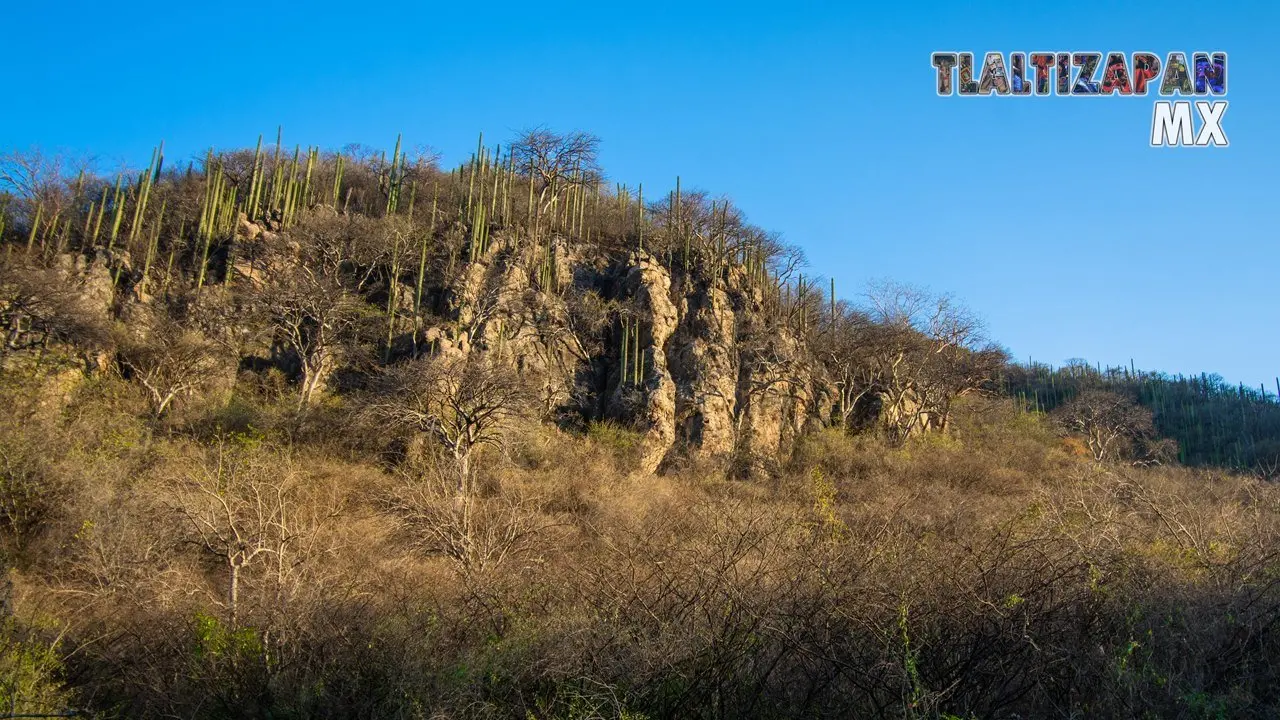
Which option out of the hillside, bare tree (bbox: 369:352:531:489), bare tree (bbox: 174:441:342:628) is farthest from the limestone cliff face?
bare tree (bbox: 174:441:342:628)

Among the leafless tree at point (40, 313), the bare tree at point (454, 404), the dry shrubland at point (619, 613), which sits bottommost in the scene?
the dry shrubland at point (619, 613)

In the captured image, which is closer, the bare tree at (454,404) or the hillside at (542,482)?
the hillside at (542,482)

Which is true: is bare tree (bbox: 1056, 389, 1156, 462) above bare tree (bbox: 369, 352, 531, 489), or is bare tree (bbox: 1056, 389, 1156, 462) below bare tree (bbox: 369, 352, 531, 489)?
above

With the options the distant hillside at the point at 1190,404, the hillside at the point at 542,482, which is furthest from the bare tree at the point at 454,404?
the distant hillside at the point at 1190,404

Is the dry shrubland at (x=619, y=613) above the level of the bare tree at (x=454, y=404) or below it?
below

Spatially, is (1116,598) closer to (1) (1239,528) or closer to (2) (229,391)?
(1) (1239,528)

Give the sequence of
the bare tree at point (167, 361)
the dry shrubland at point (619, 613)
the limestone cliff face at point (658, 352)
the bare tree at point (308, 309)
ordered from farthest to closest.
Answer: the limestone cliff face at point (658, 352) < the bare tree at point (308, 309) < the bare tree at point (167, 361) < the dry shrubland at point (619, 613)

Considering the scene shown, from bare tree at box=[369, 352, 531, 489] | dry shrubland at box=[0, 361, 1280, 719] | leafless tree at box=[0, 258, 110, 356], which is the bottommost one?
dry shrubland at box=[0, 361, 1280, 719]

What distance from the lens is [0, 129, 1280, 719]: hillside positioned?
10.7m

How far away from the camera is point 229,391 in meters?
33.3

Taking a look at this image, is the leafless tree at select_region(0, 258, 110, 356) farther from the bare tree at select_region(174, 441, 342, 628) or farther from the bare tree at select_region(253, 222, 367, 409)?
the bare tree at select_region(174, 441, 342, 628)

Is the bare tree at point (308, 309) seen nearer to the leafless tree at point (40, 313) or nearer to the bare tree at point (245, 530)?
the leafless tree at point (40, 313)

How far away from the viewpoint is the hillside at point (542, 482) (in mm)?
10734

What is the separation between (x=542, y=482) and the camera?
30.1m
